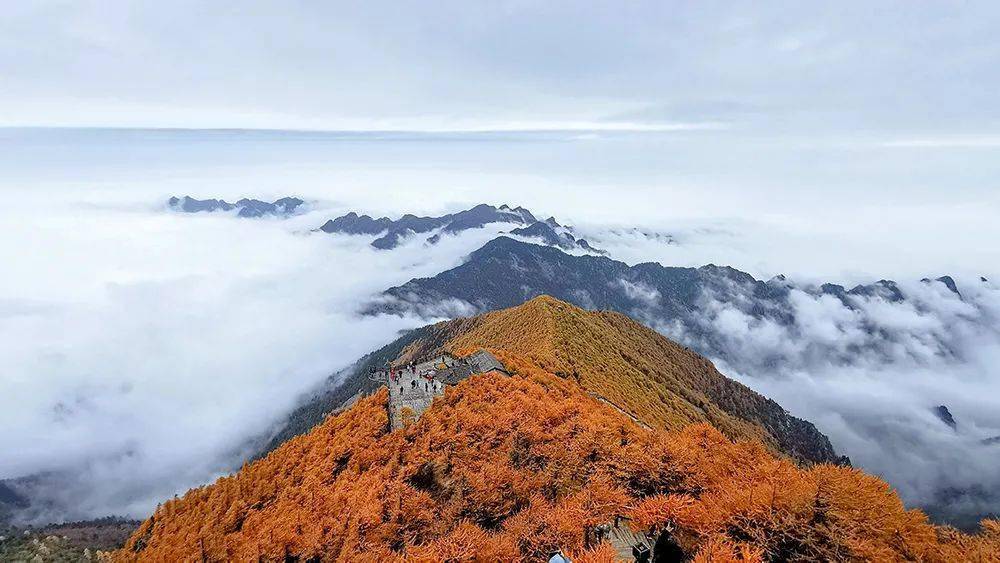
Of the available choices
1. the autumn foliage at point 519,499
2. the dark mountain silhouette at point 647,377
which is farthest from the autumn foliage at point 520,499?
the dark mountain silhouette at point 647,377

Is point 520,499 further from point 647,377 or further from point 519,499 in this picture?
point 647,377

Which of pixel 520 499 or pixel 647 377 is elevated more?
pixel 520 499

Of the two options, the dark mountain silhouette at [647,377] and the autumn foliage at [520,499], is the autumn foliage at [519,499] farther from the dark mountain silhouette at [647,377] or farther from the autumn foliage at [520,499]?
the dark mountain silhouette at [647,377]

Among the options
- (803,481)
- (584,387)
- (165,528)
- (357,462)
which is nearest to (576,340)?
(584,387)

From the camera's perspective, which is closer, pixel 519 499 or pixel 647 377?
pixel 519 499

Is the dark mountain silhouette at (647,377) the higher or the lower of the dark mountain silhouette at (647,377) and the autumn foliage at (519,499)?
the lower

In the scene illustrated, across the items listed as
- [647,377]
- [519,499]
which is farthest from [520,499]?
[647,377]

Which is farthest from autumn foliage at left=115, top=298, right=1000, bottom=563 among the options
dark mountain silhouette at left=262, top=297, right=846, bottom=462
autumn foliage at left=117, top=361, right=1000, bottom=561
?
dark mountain silhouette at left=262, top=297, right=846, bottom=462

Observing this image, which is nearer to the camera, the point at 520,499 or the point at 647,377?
the point at 520,499

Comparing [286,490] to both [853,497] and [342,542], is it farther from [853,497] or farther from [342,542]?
[853,497]
